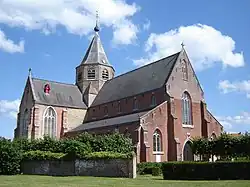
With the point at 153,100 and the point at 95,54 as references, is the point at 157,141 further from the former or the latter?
the point at 95,54

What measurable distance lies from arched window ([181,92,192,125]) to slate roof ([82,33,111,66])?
20299 millimetres

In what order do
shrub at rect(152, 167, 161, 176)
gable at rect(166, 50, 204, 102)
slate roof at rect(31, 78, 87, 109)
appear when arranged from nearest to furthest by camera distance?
shrub at rect(152, 167, 161, 176) → gable at rect(166, 50, 204, 102) → slate roof at rect(31, 78, 87, 109)

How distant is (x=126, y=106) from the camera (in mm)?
45969

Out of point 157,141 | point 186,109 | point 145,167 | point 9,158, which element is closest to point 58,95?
point 157,141

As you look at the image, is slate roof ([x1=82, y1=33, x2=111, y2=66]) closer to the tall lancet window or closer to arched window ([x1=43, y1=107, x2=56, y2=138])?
arched window ([x1=43, y1=107, x2=56, y2=138])

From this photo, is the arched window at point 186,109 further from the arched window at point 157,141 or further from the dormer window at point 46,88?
the dormer window at point 46,88

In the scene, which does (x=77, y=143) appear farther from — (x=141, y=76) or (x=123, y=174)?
(x=141, y=76)

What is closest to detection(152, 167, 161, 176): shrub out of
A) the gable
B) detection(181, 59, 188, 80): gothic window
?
the gable

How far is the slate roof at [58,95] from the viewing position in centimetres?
5140

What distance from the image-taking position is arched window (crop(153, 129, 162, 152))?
37.9 meters

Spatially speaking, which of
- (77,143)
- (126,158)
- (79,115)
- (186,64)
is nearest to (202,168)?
(126,158)

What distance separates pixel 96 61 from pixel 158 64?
15.9 meters

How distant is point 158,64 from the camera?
45250 mm

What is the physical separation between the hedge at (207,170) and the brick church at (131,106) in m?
11.3
